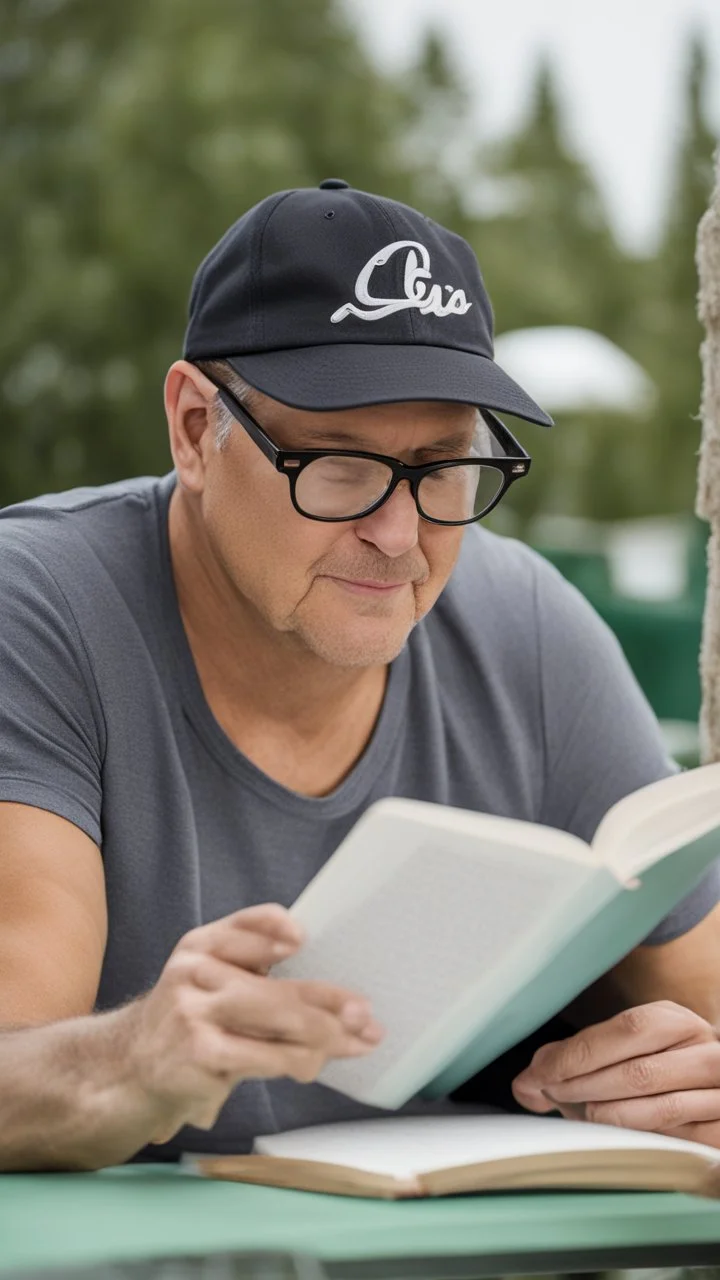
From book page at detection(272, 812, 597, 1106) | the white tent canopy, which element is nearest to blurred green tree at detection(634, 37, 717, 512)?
the white tent canopy

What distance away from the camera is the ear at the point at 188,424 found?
183 cm

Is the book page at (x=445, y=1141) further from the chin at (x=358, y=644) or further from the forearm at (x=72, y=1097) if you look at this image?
the chin at (x=358, y=644)

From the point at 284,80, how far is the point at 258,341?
51.9 ft

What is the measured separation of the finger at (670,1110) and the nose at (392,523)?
0.57 metres

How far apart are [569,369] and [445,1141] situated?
11.8 m

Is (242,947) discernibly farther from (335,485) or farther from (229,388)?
(229,388)

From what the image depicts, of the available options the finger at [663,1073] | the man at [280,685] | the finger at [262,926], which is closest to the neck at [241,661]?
the man at [280,685]

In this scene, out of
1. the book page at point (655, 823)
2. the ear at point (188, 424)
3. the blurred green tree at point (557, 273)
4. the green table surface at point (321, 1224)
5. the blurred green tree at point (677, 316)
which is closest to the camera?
the green table surface at point (321, 1224)

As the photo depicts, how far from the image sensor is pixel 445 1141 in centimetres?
156

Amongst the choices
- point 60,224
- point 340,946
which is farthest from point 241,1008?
point 60,224

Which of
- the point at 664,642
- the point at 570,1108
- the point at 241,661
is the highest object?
the point at 241,661

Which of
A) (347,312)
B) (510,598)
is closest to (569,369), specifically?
(510,598)

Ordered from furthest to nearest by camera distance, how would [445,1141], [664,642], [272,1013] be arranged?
[664,642], [445,1141], [272,1013]

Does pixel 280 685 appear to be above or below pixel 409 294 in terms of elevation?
below
